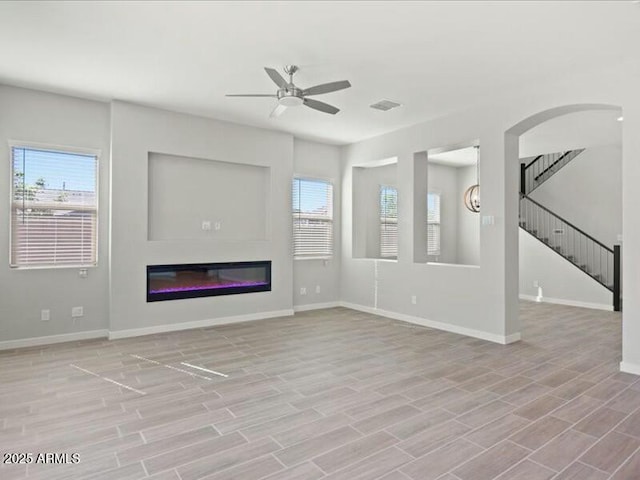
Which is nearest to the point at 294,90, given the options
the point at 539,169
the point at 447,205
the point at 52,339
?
the point at 52,339

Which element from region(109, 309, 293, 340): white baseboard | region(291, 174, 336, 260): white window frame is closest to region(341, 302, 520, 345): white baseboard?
region(291, 174, 336, 260): white window frame

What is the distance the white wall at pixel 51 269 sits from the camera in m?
4.89

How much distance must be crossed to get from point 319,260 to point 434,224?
4.09m

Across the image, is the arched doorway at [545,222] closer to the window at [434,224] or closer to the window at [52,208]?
the window at [434,224]

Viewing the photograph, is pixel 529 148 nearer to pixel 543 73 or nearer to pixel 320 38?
pixel 543 73

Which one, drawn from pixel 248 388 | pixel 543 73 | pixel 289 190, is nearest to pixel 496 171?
pixel 543 73

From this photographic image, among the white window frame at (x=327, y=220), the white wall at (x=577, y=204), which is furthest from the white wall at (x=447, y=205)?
the white window frame at (x=327, y=220)

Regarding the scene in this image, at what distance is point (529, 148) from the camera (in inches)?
312

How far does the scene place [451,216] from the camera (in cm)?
1082

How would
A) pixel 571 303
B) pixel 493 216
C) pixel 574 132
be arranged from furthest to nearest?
pixel 571 303
pixel 574 132
pixel 493 216

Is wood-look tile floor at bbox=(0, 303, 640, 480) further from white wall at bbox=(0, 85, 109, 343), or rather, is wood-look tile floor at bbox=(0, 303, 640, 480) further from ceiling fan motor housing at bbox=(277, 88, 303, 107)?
ceiling fan motor housing at bbox=(277, 88, 303, 107)

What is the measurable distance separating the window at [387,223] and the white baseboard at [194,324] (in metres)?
2.92

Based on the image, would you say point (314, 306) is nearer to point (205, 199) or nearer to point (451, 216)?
point (205, 199)

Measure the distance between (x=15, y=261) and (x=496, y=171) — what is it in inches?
243
